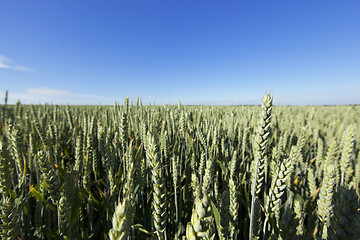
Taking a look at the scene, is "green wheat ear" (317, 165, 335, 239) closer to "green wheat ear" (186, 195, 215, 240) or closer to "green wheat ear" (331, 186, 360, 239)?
"green wheat ear" (331, 186, 360, 239)

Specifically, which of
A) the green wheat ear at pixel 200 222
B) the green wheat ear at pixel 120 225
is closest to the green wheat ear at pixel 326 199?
the green wheat ear at pixel 200 222

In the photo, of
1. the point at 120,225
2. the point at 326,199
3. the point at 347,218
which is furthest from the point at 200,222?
the point at 326,199

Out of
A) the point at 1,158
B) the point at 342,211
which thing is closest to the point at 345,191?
the point at 342,211

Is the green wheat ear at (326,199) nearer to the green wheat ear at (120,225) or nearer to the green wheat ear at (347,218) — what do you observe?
the green wheat ear at (347,218)

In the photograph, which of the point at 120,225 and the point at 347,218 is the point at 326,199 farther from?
the point at 120,225

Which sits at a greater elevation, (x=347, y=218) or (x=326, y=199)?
(x=347, y=218)

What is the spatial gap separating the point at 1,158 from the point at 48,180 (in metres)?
0.52

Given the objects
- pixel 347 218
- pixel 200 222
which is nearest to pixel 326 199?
pixel 347 218

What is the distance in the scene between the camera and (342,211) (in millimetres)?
603

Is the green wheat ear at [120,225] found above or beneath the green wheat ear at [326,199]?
above

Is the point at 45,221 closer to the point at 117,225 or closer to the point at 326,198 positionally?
the point at 117,225

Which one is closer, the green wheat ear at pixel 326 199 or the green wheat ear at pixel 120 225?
the green wheat ear at pixel 120 225

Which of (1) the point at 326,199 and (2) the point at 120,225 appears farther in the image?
(1) the point at 326,199

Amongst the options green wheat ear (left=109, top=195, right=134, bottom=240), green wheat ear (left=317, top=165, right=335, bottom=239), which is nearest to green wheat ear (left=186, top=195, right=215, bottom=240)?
green wheat ear (left=109, top=195, right=134, bottom=240)
